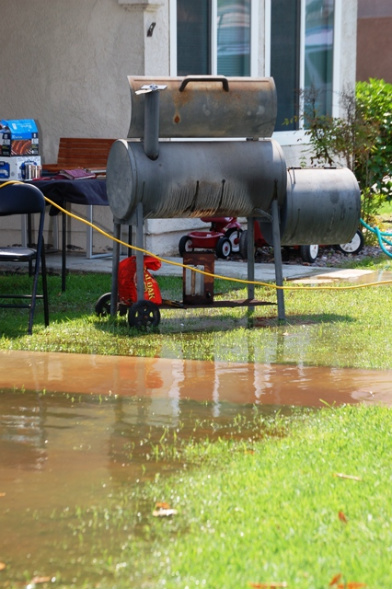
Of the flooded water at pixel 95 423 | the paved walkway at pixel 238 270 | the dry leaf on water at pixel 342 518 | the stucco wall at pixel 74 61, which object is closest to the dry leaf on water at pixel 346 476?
the dry leaf on water at pixel 342 518

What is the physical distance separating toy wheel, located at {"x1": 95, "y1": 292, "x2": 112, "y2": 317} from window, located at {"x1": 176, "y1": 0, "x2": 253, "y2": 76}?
4.85 meters

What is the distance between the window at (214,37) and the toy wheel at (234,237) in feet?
6.55

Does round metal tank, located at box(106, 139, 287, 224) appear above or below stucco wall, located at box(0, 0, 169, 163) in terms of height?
below

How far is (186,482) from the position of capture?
15.1 ft

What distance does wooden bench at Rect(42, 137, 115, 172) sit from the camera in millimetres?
12500

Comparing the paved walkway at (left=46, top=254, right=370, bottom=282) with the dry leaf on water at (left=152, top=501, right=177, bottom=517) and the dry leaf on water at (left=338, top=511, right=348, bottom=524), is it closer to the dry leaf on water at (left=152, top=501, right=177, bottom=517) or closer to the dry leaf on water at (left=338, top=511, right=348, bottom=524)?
the dry leaf on water at (left=152, top=501, right=177, bottom=517)

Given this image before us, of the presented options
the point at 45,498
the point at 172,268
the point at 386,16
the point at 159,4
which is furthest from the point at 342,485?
the point at 386,16

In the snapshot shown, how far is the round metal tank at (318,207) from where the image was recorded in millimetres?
9000

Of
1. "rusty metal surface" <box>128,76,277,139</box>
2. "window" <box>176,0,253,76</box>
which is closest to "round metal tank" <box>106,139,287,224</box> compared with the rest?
"rusty metal surface" <box>128,76,277,139</box>

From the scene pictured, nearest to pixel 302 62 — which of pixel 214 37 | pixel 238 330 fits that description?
pixel 214 37

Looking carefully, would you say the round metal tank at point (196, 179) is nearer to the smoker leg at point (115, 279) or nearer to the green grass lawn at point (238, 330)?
the smoker leg at point (115, 279)

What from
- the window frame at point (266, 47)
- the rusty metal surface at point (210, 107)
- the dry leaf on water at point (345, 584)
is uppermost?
the window frame at point (266, 47)

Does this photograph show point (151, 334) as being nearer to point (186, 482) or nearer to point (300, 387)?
point (300, 387)

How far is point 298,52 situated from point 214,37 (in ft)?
6.76
